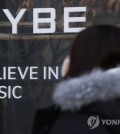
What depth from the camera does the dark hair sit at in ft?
7.16

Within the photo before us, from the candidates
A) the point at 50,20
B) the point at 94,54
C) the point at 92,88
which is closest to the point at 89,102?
the point at 92,88

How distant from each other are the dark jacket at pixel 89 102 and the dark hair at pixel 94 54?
34 millimetres

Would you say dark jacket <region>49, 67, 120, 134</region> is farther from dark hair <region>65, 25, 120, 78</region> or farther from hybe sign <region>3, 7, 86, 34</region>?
hybe sign <region>3, 7, 86, 34</region>

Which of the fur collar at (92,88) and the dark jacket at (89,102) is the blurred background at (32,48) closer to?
the dark jacket at (89,102)

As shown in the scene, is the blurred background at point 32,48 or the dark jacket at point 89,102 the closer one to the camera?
the dark jacket at point 89,102

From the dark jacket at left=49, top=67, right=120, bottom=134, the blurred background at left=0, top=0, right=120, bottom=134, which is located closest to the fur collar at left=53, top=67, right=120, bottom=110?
the dark jacket at left=49, top=67, right=120, bottom=134

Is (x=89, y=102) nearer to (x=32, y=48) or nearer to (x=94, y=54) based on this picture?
(x=94, y=54)

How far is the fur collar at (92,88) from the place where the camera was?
7.09 feet

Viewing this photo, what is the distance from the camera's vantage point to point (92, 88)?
2.16 meters

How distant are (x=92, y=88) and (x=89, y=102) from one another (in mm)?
66

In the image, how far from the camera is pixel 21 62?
411cm

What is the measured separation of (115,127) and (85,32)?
0.45 meters

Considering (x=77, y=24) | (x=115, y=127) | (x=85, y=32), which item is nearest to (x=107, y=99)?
(x=115, y=127)

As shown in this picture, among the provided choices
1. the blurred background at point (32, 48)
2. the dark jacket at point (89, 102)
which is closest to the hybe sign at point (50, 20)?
the blurred background at point (32, 48)
